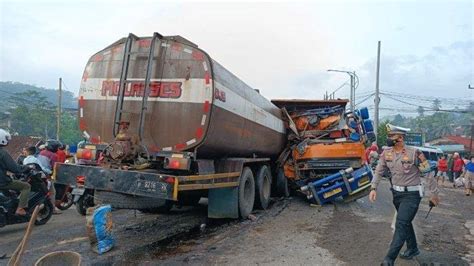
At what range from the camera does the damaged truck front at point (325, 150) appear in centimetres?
1055

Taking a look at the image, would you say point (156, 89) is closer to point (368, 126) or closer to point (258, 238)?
point (258, 238)


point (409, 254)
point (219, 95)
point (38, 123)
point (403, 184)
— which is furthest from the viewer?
point (38, 123)

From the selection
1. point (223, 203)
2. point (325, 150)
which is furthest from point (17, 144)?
point (223, 203)

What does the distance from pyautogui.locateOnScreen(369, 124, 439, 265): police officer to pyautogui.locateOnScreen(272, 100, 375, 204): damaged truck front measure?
15.7 ft

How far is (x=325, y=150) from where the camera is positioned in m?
11.0

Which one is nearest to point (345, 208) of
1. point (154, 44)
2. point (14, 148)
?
point (154, 44)

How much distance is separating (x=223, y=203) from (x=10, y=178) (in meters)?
3.51

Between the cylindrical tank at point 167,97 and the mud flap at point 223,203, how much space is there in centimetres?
92

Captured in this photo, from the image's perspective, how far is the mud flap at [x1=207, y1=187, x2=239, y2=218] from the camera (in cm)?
793

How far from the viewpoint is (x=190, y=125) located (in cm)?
652

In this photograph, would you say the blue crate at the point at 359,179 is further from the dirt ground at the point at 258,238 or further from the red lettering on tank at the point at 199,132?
the red lettering on tank at the point at 199,132

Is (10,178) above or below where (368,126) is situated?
below

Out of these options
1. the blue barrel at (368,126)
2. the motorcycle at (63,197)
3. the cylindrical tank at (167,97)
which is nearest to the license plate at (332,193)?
the blue barrel at (368,126)

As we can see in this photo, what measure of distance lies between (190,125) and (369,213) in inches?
203
